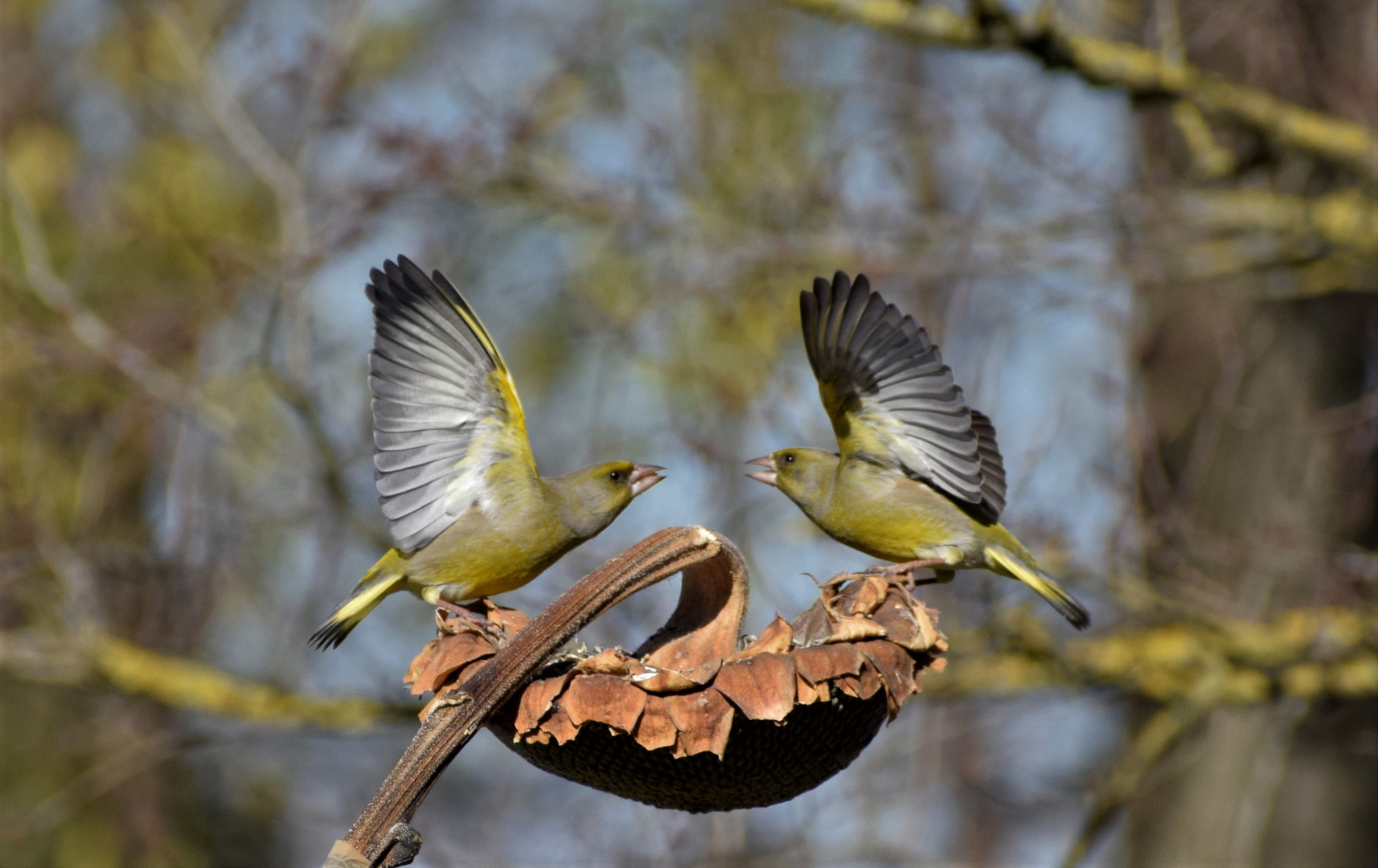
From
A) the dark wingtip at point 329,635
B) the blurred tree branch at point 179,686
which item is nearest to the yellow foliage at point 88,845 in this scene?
the blurred tree branch at point 179,686

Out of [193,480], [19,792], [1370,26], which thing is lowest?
[19,792]

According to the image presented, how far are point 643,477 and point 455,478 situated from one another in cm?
72

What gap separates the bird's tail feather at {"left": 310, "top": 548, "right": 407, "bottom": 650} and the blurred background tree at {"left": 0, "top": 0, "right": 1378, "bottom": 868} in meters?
1.96

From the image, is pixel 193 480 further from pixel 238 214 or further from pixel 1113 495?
pixel 238 214

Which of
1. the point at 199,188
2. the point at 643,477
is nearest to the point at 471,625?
the point at 643,477

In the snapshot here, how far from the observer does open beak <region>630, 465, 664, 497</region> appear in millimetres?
4977

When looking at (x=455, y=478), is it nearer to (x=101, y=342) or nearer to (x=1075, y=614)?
(x=1075, y=614)

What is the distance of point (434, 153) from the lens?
7512 millimetres

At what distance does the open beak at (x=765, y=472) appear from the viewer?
5500 mm

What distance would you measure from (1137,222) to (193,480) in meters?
5.23

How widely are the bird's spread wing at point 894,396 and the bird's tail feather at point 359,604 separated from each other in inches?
66.5

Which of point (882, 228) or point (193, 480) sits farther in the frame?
point (882, 228)

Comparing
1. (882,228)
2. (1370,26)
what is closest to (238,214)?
(882,228)

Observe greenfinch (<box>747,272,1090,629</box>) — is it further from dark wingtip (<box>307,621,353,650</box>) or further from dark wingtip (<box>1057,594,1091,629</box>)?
dark wingtip (<box>307,621,353,650</box>)
